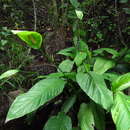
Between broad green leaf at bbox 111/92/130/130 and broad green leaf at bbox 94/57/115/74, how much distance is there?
1.12 ft

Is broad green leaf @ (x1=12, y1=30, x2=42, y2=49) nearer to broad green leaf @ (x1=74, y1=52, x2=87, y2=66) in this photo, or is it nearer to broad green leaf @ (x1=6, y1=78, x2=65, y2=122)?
broad green leaf @ (x1=6, y1=78, x2=65, y2=122)

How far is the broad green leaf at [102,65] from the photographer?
70.5 inches

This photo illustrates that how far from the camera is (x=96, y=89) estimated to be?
55.0 inches

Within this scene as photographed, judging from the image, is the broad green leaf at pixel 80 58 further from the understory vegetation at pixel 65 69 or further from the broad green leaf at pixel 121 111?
the broad green leaf at pixel 121 111

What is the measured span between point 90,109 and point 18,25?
1.85m

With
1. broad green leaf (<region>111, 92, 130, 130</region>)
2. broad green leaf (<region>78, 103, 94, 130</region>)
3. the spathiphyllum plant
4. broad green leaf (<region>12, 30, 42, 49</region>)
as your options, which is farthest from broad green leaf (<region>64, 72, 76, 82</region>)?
broad green leaf (<region>12, 30, 42, 49</region>)

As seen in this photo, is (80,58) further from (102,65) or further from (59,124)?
(59,124)

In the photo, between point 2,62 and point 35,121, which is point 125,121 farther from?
point 2,62

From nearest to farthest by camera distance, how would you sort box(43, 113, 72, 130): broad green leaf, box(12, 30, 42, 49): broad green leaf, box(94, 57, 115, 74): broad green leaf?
1. box(12, 30, 42, 49): broad green leaf
2. box(43, 113, 72, 130): broad green leaf
3. box(94, 57, 115, 74): broad green leaf

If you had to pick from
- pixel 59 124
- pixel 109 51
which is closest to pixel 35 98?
pixel 59 124

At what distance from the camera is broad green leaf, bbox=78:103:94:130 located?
60.1 inches

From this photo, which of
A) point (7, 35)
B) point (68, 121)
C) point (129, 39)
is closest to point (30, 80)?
point (7, 35)

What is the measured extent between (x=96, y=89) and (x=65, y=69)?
20.2 inches

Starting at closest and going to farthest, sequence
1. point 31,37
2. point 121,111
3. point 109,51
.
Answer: point 31,37 < point 121,111 < point 109,51
